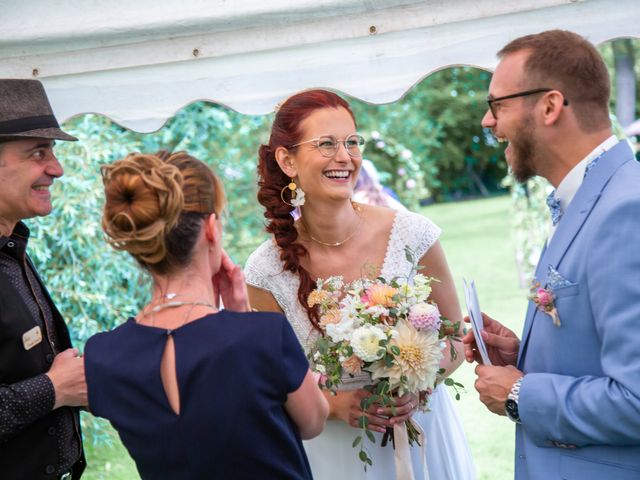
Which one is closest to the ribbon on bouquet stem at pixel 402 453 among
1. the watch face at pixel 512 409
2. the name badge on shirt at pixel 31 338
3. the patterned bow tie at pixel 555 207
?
the watch face at pixel 512 409

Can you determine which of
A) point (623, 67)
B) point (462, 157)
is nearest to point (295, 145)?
point (623, 67)

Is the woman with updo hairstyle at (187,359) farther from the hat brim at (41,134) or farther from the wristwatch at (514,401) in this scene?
the hat brim at (41,134)

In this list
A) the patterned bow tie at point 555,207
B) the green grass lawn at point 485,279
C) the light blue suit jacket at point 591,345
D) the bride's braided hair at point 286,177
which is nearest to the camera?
the light blue suit jacket at point 591,345

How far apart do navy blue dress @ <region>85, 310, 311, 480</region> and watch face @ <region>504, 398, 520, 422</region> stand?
2.21 feet

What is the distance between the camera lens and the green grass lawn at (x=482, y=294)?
8.13m

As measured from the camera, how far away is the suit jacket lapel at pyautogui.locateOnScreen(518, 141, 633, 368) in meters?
2.39

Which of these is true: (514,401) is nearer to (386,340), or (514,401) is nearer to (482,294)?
(386,340)

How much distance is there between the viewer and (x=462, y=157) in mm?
34438

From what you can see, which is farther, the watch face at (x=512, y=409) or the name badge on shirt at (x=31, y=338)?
the name badge on shirt at (x=31, y=338)

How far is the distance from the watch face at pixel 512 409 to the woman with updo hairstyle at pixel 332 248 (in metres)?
0.88

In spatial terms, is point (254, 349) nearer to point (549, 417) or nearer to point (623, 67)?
point (549, 417)

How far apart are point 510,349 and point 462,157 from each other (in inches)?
1270

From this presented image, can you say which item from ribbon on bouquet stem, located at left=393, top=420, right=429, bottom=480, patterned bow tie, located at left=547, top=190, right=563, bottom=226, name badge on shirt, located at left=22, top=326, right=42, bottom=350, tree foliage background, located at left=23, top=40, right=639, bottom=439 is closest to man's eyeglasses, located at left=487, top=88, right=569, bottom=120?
patterned bow tie, located at left=547, top=190, right=563, bottom=226

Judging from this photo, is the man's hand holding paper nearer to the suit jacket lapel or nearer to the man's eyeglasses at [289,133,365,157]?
the suit jacket lapel
